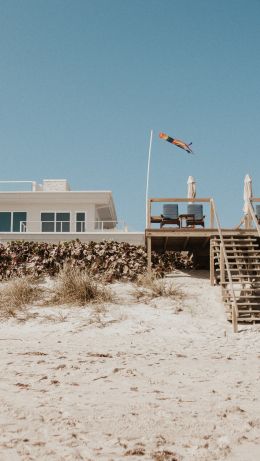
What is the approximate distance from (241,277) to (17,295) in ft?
→ 19.4

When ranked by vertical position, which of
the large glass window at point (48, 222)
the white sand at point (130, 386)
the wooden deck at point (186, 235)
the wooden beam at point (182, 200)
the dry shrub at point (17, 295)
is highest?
the wooden beam at point (182, 200)

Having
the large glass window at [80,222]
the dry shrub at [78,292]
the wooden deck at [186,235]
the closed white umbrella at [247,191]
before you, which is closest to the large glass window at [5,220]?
the large glass window at [80,222]

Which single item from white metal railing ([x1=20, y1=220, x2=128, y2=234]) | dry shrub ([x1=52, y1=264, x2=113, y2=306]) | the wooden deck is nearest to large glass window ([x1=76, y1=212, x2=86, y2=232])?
white metal railing ([x1=20, y1=220, x2=128, y2=234])

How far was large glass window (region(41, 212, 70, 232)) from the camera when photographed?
25469mm

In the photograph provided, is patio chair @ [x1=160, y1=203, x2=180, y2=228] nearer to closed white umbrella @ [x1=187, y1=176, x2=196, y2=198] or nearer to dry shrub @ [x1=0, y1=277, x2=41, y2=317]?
closed white umbrella @ [x1=187, y1=176, x2=196, y2=198]

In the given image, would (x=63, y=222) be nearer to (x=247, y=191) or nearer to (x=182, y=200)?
(x=182, y=200)

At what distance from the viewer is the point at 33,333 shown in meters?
9.35

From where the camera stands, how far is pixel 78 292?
11281 mm

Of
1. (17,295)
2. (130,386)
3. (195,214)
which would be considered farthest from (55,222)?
(130,386)

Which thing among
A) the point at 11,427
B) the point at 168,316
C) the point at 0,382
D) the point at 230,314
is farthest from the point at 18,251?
the point at 11,427

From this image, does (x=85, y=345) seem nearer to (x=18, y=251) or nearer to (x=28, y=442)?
(x=28, y=442)

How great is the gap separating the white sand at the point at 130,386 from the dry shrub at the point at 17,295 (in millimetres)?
831

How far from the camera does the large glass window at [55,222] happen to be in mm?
25469

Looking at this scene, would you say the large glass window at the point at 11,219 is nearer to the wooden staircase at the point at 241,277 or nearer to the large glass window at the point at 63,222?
the large glass window at the point at 63,222
